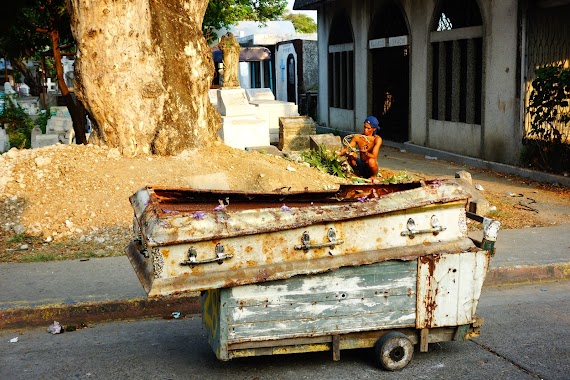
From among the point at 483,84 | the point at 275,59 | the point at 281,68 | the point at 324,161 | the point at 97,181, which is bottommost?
the point at 324,161

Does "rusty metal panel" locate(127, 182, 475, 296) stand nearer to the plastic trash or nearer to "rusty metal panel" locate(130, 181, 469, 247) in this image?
"rusty metal panel" locate(130, 181, 469, 247)

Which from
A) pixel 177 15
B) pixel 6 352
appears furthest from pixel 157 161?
pixel 6 352

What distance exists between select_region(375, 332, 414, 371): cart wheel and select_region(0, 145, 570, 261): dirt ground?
464 cm

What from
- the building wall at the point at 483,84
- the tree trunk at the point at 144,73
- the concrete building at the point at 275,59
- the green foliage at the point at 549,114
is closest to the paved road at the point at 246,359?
the tree trunk at the point at 144,73

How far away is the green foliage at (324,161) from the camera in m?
13.4

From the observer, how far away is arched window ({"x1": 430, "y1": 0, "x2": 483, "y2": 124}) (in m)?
15.4

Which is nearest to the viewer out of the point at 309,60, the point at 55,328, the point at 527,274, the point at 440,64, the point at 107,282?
the point at 55,328

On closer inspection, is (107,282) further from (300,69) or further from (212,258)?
(300,69)

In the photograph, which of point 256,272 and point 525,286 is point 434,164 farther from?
point 256,272

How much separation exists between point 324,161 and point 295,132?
4467 millimetres

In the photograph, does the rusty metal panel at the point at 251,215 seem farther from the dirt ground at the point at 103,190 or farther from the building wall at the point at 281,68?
the building wall at the point at 281,68

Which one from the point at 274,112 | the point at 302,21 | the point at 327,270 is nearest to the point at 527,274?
the point at 327,270

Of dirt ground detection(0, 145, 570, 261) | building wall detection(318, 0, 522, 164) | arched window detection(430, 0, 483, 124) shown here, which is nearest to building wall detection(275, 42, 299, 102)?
building wall detection(318, 0, 522, 164)

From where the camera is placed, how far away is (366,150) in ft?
38.2
